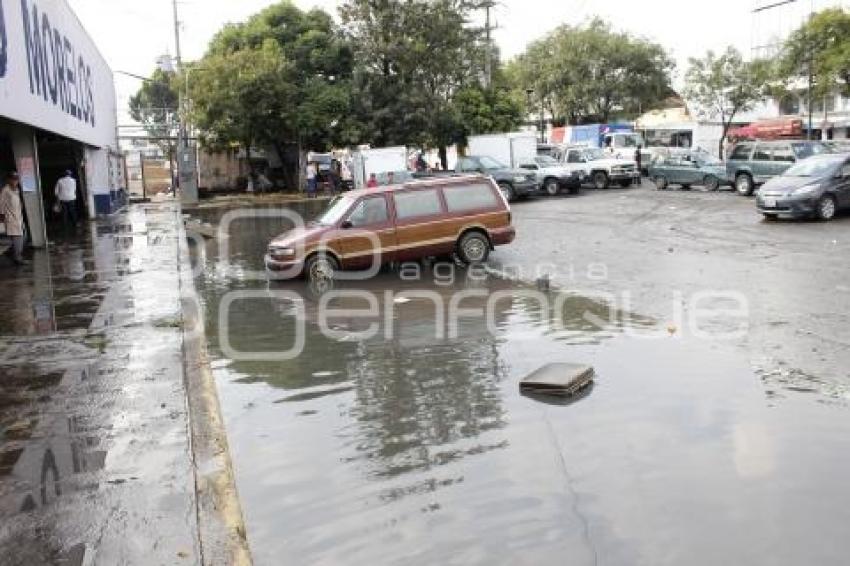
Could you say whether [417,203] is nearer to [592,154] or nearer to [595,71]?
[592,154]

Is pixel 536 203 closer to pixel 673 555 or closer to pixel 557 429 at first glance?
pixel 557 429

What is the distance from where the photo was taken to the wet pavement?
480cm

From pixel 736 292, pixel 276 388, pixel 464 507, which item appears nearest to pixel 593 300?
pixel 736 292

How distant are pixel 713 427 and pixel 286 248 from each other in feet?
30.4

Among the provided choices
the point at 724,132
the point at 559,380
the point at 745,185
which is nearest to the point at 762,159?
the point at 745,185

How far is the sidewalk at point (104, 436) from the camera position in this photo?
476 cm

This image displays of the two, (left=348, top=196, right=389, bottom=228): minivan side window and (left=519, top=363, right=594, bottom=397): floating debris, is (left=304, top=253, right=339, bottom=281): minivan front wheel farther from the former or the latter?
(left=519, top=363, right=594, bottom=397): floating debris

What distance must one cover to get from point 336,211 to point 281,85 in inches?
1024

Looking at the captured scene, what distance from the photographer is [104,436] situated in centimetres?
652

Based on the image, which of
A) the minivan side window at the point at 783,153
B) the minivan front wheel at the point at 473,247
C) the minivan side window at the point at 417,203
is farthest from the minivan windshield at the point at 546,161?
the minivan side window at the point at 417,203

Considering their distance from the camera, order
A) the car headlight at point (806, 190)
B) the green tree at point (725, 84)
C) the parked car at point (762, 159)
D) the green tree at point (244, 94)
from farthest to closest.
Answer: the green tree at point (725, 84), the green tree at point (244, 94), the parked car at point (762, 159), the car headlight at point (806, 190)

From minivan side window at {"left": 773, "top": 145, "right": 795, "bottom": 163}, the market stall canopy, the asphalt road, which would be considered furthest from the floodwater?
the market stall canopy

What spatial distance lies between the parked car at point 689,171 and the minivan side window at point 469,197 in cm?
1841

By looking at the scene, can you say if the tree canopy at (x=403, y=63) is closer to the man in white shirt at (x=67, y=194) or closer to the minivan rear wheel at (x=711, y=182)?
the minivan rear wheel at (x=711, y=182)
